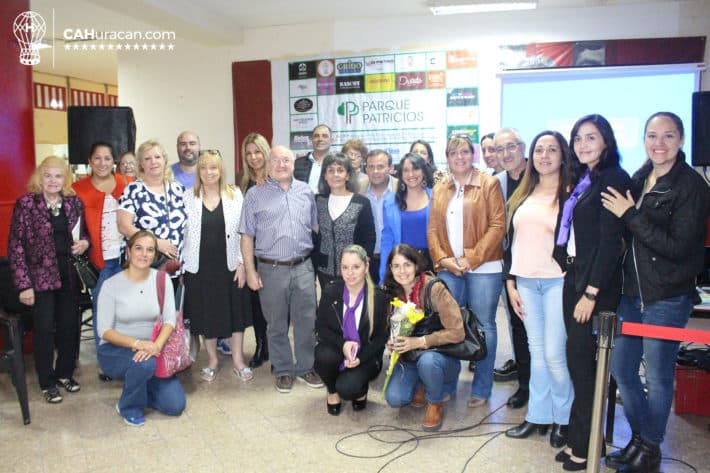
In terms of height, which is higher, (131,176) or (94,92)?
(94,92)

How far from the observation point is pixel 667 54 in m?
6.16

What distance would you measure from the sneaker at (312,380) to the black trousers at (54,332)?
147 centimetres

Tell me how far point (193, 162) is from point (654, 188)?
3234 mm

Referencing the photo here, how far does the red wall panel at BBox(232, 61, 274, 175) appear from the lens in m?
7.36

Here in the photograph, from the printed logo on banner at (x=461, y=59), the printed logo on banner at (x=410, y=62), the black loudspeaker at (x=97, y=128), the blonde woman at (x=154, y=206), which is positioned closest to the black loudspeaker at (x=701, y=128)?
the printed logo on banner at (x=461, y=59)

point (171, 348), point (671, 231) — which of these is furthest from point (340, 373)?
point (671, 231)

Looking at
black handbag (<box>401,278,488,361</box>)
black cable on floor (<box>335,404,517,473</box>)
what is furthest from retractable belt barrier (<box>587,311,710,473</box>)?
black handbag (<box>401,278,488,361</box>)

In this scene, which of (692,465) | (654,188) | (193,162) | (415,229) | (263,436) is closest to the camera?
(654,188)

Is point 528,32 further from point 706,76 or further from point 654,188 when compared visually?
point 654,188

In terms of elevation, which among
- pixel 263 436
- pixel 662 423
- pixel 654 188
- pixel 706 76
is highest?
pixel 706 76

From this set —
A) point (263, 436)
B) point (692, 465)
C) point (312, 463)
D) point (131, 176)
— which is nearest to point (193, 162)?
point (131, 176)

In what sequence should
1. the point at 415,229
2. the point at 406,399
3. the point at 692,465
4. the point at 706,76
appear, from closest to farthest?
1. the point at 692,465
2. the point at 406,399
3. the point at 415,229
4. the point at 706,76

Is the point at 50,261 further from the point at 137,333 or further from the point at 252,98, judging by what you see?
the point at 252,98

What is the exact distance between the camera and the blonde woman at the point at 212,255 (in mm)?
3871
